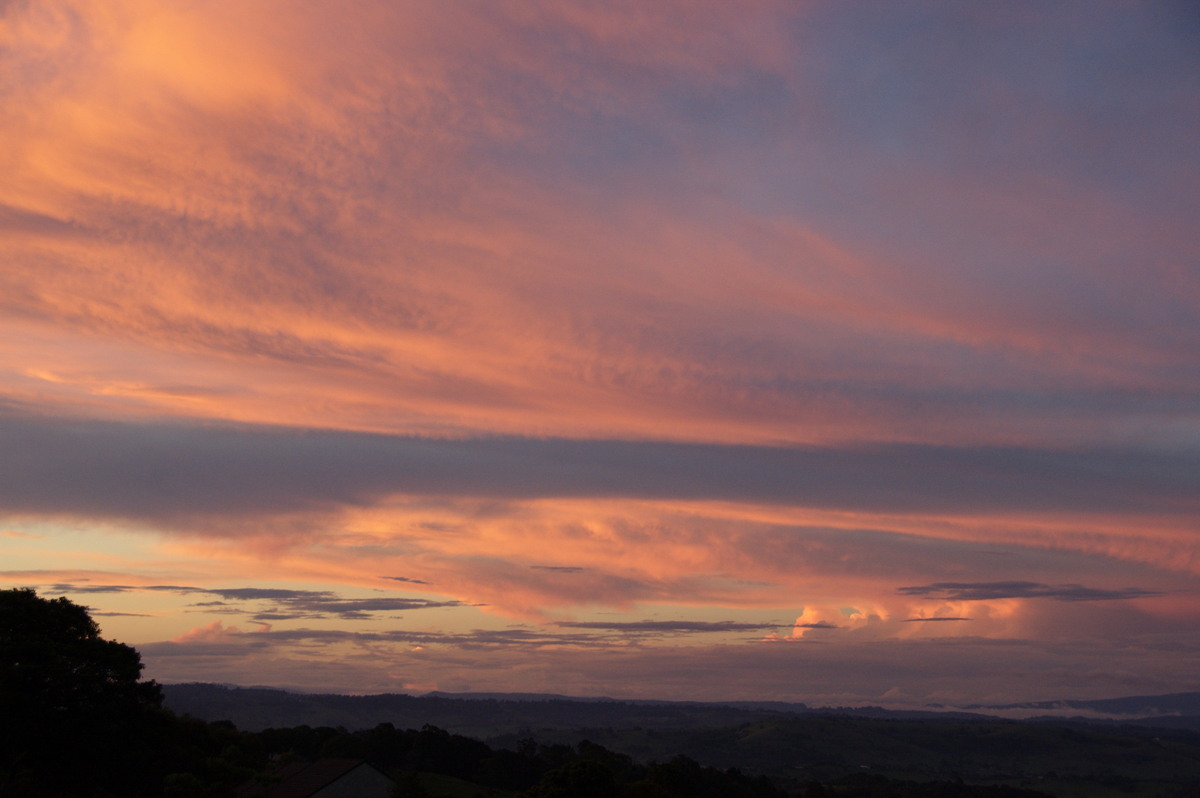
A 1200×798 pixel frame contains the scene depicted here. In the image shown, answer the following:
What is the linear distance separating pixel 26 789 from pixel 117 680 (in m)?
10.4

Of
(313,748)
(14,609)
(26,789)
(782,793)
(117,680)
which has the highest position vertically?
(14,609)

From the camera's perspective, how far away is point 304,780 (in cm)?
10956

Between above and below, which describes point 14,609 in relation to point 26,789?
above

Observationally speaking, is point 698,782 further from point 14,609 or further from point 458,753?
point 14,609

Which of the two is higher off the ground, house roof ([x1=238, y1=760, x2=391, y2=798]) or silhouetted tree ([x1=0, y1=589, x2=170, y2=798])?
silhouetted tree ([x1=0, y1=589, x2=170, y2=798])

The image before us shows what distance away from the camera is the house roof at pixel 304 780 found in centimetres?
10462

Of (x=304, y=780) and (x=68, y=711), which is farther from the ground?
(x=68, y=711)

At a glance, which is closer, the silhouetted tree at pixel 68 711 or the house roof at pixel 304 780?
the silhouetted tree at pixel 68 711

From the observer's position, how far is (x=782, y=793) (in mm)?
199625

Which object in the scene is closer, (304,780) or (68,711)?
(68,711)

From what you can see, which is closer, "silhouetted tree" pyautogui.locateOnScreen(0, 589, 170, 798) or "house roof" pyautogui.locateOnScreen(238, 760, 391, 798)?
"silhouetted tree" pyautogui.locateOnScreen(0, 589, 170, 798)

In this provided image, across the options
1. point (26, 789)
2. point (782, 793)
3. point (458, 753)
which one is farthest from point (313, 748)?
point (26, 789)

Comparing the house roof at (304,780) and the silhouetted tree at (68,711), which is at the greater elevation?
the silhouetted tree at (68,711)

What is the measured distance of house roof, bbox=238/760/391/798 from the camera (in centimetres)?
10462
